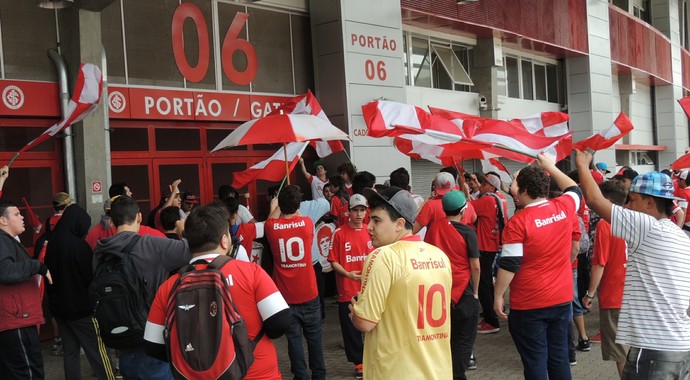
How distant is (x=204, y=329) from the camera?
3.35 metres

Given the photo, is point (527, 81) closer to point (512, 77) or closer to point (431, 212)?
point (512, 77)

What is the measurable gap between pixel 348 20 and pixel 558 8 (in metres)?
9.61

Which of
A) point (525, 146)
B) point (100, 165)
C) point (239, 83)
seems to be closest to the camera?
point (525, 146)

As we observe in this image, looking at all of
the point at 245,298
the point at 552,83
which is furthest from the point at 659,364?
the point at 552,83

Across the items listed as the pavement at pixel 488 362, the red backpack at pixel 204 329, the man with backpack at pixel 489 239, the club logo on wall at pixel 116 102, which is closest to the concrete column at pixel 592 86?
the pavement at pixel 488 362

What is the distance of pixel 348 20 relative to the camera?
13.6 m

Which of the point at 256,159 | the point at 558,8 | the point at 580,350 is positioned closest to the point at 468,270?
the point at 580,350

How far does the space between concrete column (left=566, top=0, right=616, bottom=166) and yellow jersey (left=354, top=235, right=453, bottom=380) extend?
1973 centimetres

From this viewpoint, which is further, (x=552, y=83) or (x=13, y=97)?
(x=552, y=83)

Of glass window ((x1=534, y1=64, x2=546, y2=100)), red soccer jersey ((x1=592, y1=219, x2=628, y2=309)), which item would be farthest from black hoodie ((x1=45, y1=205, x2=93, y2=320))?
glass window ((x1=534, y1=64, x2=546, y2=100))

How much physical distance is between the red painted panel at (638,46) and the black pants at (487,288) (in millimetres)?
17059

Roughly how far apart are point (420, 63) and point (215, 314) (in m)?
14.2

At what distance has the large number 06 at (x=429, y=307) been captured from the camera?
3930 mm

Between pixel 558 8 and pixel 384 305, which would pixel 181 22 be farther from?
pixel 558 8
